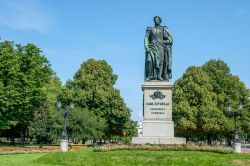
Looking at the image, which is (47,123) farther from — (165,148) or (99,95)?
(165,148)

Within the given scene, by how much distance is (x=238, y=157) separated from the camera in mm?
20797

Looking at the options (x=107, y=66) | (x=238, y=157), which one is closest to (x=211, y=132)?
(x=107, y=66)

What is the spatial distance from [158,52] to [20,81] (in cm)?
2450

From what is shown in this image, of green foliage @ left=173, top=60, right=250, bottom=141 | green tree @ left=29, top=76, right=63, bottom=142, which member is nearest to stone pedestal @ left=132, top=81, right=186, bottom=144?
green tree @ left=29, top=76, right=63, bottom=142

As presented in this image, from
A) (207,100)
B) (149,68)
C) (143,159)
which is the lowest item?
(143,159)

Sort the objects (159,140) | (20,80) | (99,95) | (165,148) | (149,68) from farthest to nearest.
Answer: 1. (99,95)
2. (20,80)
3. (149,68)
4. (159,140)
5. (165,148)

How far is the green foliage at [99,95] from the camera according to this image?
2264 inches

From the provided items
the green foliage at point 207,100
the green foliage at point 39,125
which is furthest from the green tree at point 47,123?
the green foliage at point 207,100

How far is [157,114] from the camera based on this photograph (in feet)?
89.1

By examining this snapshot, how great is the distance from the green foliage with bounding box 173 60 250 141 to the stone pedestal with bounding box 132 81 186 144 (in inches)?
1037

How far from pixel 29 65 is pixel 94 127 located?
11.3 meters

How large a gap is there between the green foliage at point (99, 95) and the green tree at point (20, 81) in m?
5.85

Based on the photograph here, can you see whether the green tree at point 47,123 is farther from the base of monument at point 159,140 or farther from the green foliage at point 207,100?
the base of monument at point 159,140

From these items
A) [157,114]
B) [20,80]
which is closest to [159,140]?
[157,114]
